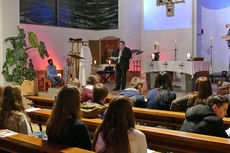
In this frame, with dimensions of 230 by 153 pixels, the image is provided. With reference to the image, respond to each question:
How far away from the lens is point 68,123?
2439mm

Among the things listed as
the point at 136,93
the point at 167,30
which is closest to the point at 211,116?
the point at 136,93

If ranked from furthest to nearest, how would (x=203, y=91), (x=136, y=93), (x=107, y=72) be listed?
(x=107, y=72) < (x=136, y=93) < (x=203, y=91)

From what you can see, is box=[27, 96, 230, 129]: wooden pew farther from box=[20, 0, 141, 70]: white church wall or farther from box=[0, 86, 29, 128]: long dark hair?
box=[20, 0, 141, 70]: white church wall

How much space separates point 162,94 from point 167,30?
8.32 m

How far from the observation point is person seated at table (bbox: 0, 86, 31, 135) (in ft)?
9.91

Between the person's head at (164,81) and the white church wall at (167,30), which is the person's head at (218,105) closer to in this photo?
the person's head at (164,81)

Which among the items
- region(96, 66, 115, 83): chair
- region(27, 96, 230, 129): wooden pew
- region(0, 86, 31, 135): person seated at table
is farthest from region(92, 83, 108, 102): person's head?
region(96, 66, 115, 83): chair

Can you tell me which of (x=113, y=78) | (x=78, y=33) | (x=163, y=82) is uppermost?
(x=78, y=33)

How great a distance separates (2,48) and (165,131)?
Result: 7.27m

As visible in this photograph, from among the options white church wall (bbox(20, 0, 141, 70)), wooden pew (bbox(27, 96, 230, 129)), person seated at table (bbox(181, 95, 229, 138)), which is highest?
white church wall (bbox(20, 0, 141, 70))

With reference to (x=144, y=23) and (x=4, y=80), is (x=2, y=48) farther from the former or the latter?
(x=144, y=23)

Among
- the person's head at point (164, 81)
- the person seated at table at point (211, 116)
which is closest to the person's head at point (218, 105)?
the person seated at table at point (211, 116)

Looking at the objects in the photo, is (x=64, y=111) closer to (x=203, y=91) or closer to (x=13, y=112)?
(x=13, y=112)

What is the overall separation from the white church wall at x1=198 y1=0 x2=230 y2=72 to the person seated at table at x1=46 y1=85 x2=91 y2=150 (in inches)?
410
